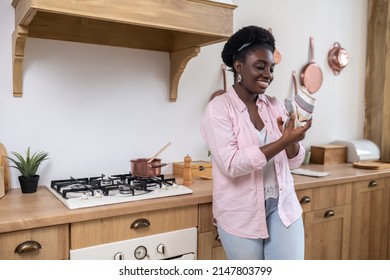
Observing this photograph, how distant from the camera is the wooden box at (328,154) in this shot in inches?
103

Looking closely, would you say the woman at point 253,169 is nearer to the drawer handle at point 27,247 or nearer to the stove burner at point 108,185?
the stove burner at point 108,185

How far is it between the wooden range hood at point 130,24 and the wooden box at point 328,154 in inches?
46.4

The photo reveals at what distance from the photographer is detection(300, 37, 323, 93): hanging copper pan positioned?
2619 mm

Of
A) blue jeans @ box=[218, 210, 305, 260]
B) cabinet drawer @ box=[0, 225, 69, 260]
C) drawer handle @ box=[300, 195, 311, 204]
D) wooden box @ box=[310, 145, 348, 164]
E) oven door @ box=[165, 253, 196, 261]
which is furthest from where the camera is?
wooden box @ box=[310, 145, 348, 164]

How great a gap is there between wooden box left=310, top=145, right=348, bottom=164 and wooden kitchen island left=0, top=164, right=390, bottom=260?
0.33 feet

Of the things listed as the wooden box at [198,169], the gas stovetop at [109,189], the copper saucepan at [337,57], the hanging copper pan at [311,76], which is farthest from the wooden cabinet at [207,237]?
the copper saucepan at [337,57]

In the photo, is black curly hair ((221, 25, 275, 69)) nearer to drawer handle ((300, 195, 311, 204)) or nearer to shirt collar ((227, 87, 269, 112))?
shirt collar ((227, 87, 269, 112))

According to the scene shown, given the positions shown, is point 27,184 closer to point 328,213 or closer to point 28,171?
point 28,171

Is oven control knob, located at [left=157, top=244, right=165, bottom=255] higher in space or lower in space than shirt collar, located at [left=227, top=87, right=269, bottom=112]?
lower

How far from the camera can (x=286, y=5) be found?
8.33ft

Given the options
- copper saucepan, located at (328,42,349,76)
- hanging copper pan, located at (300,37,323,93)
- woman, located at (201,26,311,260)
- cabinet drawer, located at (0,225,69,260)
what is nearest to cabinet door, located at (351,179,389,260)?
hanging copper pan, located at (300,37,323,93)

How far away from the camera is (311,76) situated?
266 centimetres

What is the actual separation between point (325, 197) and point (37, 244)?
1.44 meters

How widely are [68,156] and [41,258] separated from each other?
61 cm
